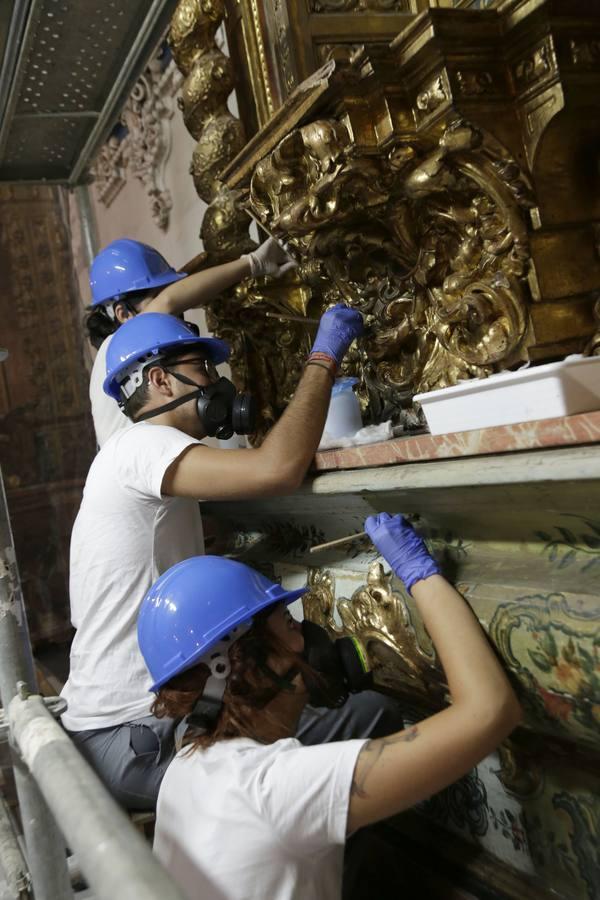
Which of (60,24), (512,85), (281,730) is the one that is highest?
(60,24)

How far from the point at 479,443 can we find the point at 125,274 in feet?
5.41

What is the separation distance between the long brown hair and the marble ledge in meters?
0.39

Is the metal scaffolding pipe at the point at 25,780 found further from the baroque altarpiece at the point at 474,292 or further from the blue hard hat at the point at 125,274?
the blue hard hat at the point at 125,274

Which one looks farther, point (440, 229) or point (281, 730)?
point (440, 229)

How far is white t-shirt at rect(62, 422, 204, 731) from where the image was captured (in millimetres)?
1866

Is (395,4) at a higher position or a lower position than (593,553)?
higher

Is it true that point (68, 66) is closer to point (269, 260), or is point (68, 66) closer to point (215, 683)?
point (269, 260)

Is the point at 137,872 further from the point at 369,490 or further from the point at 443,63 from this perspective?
the point at 443,63

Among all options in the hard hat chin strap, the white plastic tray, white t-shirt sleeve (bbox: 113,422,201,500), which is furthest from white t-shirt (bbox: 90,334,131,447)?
the white plastic tray

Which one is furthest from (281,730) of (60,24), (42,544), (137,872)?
(42,544)

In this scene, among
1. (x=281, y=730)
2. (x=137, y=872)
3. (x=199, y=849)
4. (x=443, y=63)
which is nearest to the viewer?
(x=137, y=872)

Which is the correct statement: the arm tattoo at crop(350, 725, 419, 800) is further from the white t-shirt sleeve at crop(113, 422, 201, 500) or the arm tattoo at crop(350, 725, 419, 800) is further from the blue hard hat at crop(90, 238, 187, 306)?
the blue hard hat at crop(90, 238, 187, 306)

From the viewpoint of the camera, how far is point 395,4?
2.04 meters

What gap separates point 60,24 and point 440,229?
1340 mm
